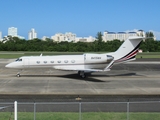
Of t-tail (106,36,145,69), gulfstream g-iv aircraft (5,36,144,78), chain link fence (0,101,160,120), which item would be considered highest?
t-tail (106,36,145,69)

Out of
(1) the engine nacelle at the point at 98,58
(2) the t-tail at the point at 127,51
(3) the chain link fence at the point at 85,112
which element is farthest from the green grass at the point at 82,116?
(2) the t-tail at the point at 127,51

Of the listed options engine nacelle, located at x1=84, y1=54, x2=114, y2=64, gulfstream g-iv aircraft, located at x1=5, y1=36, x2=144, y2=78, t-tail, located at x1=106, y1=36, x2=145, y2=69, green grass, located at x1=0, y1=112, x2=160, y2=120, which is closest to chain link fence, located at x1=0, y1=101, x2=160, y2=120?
green grass, located at x1=0, y1=112, x2=160, y2=120

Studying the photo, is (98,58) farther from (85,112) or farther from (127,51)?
(85,112)

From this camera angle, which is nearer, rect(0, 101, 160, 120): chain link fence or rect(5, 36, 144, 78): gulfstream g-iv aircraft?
rect(0, 101, 160, 120): chain link fence

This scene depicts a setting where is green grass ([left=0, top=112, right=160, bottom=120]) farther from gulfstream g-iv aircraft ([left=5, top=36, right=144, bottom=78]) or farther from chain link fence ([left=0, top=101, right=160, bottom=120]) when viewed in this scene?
gulfstream g-iv aircraft ([left=5, top=36, right=144, bottom=78])

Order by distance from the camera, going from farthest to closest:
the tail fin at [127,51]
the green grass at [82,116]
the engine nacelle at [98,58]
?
the tail fin at [127,51] < the engine nacelle at [98,58] < the green grass at [82,116]

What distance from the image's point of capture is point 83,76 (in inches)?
1294

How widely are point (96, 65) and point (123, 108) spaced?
1633 centimetres

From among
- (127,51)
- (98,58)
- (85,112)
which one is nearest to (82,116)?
(85,112)

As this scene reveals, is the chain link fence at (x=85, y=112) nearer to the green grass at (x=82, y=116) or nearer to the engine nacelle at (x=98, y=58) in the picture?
the green grass at (x=82, y=116)

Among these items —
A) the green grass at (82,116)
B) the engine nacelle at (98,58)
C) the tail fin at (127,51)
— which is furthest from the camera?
the tail fin at (127,51)

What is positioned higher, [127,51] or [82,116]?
[127,51]

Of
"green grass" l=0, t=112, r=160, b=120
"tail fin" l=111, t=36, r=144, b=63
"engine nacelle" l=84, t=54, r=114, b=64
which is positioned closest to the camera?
"green grass" l=0, t=112, r=160, b=120

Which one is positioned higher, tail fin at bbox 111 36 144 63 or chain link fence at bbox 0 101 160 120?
tail fin at bbox 111 36 144 63
